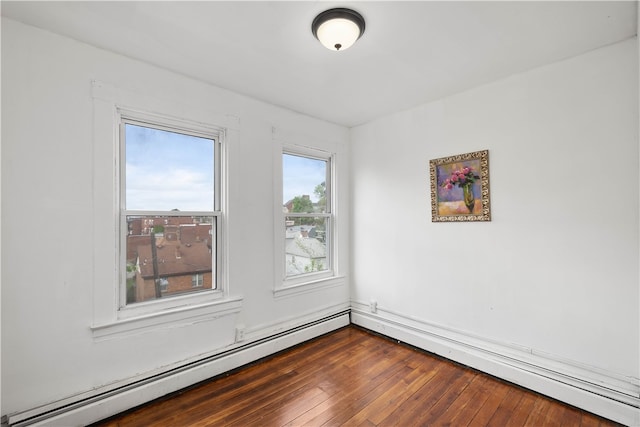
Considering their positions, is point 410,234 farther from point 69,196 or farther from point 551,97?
point 69,196

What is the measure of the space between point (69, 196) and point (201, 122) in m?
1.11

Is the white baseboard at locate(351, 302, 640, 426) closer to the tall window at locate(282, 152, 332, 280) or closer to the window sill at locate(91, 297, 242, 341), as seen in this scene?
the tall window at locate(282, 152, 332, 280)

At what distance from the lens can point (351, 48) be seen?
6.75 feet

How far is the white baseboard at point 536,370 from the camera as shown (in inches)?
76.8

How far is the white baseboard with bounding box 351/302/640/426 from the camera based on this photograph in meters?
1.95

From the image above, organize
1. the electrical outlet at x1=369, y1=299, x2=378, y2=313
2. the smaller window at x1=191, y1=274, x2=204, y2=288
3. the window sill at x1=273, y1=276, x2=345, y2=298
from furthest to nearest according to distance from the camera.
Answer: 1. the electrical outlet at x1=369, y1=299, x2=378, y2=313
2. the window sill at x1=273, y1=276, x2=345, y2=298
3. the smaller window at x1=191, y1=274, x2=204, y2=288

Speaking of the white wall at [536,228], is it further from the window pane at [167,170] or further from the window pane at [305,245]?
the window pane at [167,170]

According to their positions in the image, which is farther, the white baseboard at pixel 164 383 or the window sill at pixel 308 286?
the window sill at pixel 308 286

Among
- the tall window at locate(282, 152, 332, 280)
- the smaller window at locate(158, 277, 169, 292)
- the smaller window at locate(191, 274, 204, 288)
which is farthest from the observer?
the tall window at locate(282, 152, 332, 280)

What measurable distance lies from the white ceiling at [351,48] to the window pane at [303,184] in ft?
3.04

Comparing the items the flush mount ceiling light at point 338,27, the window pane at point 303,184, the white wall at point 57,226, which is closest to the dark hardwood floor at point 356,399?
the white wall at point 57,226

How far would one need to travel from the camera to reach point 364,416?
2.02 meters

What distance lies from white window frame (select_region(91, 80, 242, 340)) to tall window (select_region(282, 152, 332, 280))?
1143 millimetres

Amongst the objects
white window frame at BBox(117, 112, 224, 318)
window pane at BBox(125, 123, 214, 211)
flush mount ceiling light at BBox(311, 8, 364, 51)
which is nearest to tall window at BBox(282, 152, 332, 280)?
white window frame at BBox(117, 112, 224, 318)
